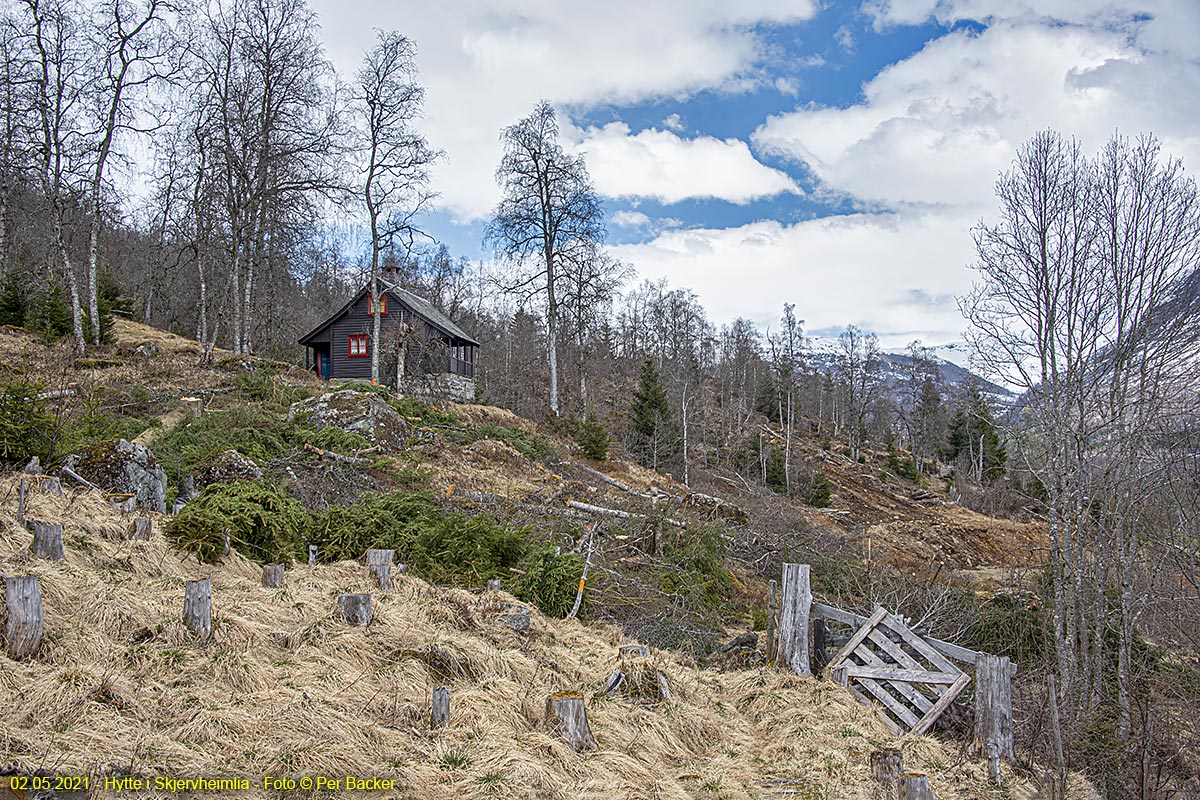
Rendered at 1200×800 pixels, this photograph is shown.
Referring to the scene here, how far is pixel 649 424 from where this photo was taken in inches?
1021

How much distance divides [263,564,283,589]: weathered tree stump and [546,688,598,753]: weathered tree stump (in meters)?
3.02

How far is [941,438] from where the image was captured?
4872 centimetres

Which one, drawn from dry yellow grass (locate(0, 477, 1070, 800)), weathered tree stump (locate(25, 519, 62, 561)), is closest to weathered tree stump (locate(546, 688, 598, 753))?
dry yellow grass (locate(0, 477, 1070, 800))

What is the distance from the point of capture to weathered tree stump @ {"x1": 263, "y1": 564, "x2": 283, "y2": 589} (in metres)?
6.00

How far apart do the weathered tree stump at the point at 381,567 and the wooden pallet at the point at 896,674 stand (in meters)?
4.89

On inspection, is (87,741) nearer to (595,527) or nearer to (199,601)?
(199,601)

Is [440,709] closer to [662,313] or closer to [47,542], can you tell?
[47,542]

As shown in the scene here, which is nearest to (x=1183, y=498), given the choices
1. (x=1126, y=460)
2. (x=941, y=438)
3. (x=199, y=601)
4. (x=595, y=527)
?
(x=1126, y=460)

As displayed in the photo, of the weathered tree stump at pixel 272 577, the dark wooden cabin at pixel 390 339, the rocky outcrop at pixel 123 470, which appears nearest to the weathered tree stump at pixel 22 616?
the weathered tree stump at pixel 272 577

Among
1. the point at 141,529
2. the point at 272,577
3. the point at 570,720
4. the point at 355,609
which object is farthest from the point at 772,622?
the point at 141,529

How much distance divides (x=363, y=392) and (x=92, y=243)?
9032 mm

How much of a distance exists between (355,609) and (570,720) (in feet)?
6.99

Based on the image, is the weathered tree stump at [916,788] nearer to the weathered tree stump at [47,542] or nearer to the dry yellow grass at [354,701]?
the dry yellow grass at [354,701]

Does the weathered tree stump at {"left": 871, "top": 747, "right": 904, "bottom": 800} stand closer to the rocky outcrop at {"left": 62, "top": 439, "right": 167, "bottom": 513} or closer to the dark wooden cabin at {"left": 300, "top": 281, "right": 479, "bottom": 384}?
the rocky outcrop at {"left": 62, "top": 439, "right": 167, "bottom": 513}
